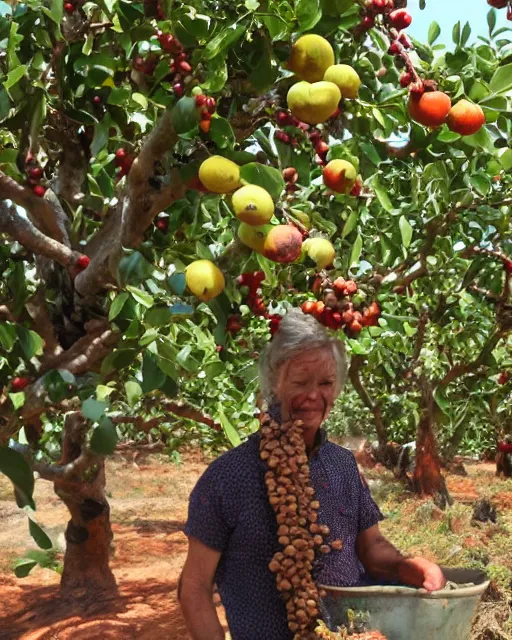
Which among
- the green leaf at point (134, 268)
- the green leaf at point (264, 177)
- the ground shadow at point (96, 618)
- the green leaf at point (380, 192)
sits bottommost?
the ground shadow at point (96, 618)

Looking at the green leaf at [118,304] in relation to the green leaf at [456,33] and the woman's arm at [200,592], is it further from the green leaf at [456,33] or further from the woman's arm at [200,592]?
the green leaf at [456,33]

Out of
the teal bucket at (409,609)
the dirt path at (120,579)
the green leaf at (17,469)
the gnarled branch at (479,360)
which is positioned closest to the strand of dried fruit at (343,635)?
the teal bucket at (409,609)

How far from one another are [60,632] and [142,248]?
490cm

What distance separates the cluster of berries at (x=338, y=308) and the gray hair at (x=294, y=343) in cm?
17

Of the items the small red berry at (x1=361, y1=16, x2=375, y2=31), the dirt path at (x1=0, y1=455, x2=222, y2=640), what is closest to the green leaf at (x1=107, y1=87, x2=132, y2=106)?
the small red berry at (x1=361, y1=16, x2=375, y2=31)

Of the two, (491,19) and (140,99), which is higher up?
(491,19)

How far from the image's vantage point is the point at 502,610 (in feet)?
18.5

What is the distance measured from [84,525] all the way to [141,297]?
4.96m

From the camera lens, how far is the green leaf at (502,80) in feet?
5.56

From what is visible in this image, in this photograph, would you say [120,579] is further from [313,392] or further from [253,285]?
[253,285]

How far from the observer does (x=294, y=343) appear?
2.27m

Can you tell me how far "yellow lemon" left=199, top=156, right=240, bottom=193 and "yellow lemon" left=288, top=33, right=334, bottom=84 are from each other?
0.82ft

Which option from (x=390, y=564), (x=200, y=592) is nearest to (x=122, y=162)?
(x=200, y=592)

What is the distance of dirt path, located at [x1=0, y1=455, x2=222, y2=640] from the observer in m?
6.29
